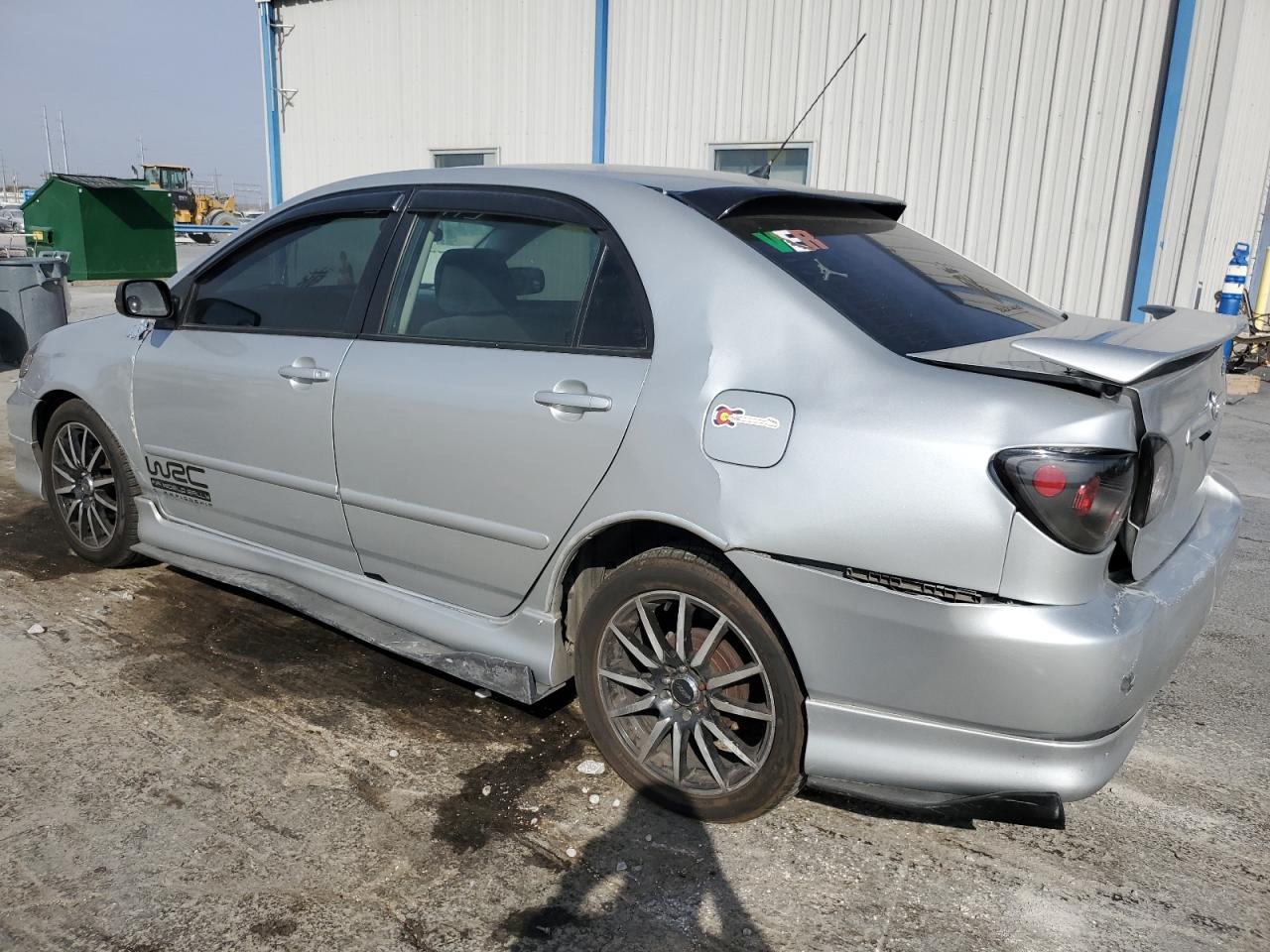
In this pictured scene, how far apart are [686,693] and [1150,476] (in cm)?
126

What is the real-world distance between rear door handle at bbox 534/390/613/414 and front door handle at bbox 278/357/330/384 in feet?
3.02

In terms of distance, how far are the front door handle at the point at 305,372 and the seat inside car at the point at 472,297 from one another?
1.19 feet

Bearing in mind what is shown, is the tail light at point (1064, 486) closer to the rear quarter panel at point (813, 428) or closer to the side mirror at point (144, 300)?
the rear quarter panel at point (813, 428)

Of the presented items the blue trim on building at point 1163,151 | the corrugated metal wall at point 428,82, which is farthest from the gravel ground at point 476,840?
the corrugated metal wall at point 428,82

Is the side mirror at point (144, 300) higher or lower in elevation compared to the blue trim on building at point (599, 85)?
lower

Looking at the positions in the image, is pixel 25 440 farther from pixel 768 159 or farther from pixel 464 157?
pixel 464 157

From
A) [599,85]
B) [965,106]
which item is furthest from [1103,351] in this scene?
[599,85]

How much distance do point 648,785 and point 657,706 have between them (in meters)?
0.22

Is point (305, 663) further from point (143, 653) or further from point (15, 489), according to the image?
point (15, 489)

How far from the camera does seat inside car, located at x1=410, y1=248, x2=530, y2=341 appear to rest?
296cm

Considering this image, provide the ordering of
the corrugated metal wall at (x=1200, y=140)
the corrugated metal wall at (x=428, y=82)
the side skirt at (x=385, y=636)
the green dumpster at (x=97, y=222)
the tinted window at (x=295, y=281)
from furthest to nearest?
the green dumpster at (x=97, y=222), the corrugated metal wall at (x=428, y=82), the corrugated metal wall at (x=1200, y=140), the tinted window at (x=295, y=281), the side skirt at (x=385, y=636)

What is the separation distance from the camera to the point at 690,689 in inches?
102

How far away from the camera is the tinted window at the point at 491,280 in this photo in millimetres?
2816

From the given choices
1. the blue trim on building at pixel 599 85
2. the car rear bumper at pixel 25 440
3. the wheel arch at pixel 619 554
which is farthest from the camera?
the blue trim on building at pixel 599 85
